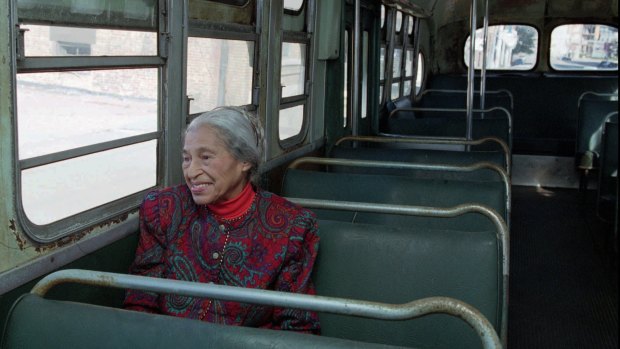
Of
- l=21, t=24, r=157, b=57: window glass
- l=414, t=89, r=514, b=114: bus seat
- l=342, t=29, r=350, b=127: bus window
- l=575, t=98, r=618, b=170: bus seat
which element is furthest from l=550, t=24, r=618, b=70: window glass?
l=21, t=24, r=157, b=57: window glass

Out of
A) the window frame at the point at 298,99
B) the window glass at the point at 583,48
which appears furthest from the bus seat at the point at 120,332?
the window glass at the point at 583,48

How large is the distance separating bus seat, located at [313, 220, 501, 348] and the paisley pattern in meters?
0.14

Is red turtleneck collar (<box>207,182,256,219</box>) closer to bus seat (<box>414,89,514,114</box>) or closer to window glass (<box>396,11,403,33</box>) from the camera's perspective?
window glass (<box>396,11,403,33</box>)

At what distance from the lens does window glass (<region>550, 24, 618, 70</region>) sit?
909 centimetres

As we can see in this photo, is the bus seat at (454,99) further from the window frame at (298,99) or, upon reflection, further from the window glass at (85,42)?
the window glass at (85,42)

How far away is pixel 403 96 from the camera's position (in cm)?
799

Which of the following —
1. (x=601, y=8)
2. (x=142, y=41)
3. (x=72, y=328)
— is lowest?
(x=72, y=328)

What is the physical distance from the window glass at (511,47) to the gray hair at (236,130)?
763 centimetres

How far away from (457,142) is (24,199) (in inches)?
113

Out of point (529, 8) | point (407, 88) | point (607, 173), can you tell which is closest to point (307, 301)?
point (607, 173)

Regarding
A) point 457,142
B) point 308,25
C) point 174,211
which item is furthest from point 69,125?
point 457,142

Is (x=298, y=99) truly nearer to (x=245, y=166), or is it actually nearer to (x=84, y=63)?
(x=245, y=166)

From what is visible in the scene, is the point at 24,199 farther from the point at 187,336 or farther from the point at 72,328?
the point at 187,336

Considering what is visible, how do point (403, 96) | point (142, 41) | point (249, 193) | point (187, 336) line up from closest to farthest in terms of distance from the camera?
point (187, 336) → point (249, 193) → point (142, 41) → point (403, 96)
